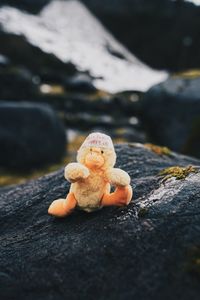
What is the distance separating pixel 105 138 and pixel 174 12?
141 feet

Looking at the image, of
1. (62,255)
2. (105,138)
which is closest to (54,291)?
(62,255)

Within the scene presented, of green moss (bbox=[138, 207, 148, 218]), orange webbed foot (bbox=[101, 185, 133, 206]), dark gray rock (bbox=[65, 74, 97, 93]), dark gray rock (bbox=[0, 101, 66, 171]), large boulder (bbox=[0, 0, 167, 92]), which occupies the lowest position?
dark gray rock (bbox=[0, 101, 66, 171])

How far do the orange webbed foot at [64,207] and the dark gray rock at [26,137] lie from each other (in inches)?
407

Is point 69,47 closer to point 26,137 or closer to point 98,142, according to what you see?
point 26,137

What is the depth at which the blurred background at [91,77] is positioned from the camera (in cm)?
1477

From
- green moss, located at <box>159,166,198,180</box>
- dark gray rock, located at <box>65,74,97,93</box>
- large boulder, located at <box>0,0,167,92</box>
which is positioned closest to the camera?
green moss, located at <box>159,166,198,180</box>

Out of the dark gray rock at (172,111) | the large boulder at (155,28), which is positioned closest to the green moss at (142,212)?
the dark gray rock at (172,111)

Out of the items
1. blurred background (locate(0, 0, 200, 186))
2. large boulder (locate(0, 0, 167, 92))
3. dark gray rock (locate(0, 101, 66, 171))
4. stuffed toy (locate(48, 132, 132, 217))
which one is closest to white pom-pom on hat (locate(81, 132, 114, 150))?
stuffed toy (locate(48, 132, 132, 217))

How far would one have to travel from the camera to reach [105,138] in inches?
162

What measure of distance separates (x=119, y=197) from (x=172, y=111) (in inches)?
465

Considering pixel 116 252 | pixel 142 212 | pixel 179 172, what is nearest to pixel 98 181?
pixel 142 212

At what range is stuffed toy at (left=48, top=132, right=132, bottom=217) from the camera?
397cm

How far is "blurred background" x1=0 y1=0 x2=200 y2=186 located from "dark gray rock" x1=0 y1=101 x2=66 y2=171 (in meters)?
0.03

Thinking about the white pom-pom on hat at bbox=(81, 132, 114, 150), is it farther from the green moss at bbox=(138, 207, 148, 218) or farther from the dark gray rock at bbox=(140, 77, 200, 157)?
the dark gray rock at bbox=(140, 77, 200, 157)
